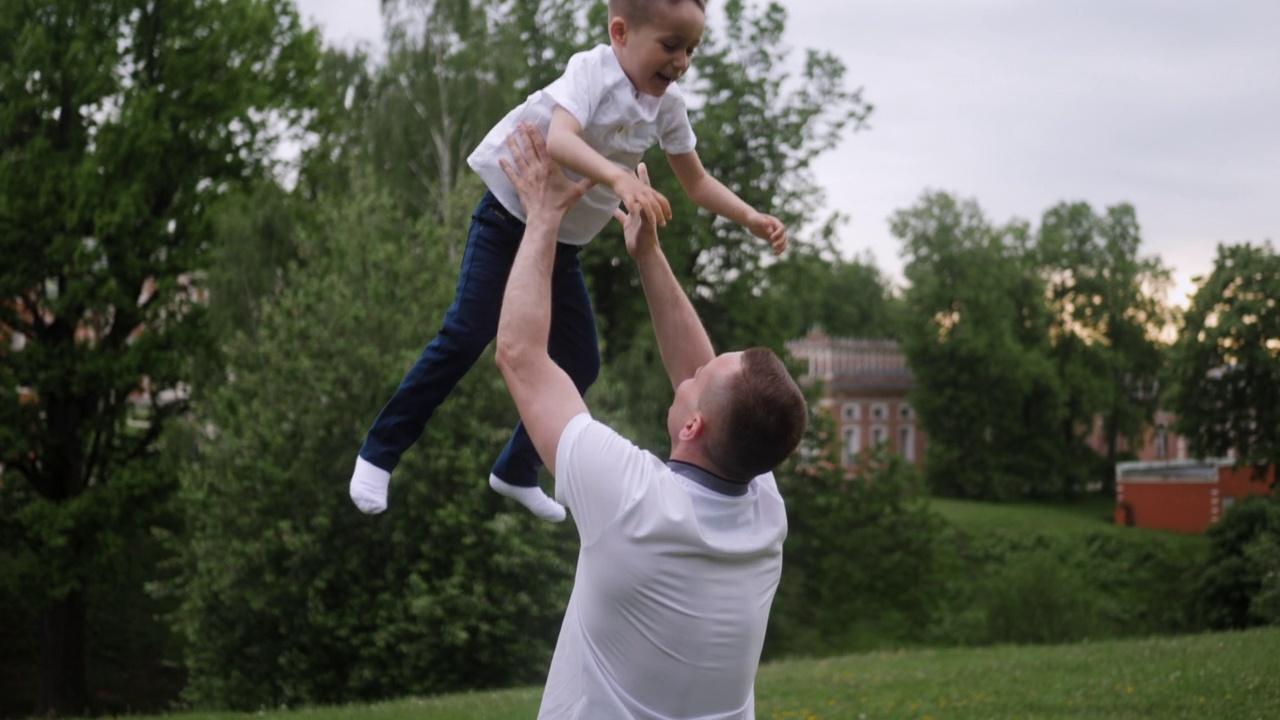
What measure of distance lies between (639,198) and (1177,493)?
53537 mm

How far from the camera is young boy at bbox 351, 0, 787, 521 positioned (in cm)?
394

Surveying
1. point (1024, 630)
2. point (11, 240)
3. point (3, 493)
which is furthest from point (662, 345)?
point (1024, 630)

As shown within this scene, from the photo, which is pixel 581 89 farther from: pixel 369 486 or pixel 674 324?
pixel 369 486

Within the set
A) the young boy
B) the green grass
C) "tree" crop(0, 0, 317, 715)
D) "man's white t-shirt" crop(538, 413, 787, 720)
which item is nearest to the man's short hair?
"man's white t-shirt" crop(538, 413, 787, 720)

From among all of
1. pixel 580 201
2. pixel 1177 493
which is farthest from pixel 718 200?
pixel 1177 493

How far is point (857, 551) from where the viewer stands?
1304 inches

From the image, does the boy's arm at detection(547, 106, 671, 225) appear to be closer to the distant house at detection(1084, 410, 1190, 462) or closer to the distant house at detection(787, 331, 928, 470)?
the distant house at detection(1084, 410, 1190, 462)

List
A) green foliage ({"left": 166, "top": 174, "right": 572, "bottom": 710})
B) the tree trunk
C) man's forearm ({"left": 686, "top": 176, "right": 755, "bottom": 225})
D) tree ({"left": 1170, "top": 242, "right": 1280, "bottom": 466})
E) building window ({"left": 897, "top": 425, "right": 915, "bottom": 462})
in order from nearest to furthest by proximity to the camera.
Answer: man's forearm ({"left": 686, "top": 176, "right": 755, "bottom": 225}) < green foliage ({"left": 166, "top": 174, "right": 572, "bottom": 710}) < the tree trunk < tree ({"left": 1170, "top": 242, "right": 1280, "bottom": 466}) < building window ({"left": 897, "top": 425, "right": 915, "bottom": 462})

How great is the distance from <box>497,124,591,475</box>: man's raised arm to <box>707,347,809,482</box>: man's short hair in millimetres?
351

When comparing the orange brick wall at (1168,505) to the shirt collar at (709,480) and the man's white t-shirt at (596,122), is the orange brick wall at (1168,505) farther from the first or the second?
the shirt collar at (709,480)

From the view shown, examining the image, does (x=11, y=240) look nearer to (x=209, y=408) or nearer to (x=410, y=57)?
(x=209, y=408)

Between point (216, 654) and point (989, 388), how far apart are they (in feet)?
132

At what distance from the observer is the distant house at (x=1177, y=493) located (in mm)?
51656

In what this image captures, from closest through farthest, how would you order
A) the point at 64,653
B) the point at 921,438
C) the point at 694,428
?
the point at 694,428 < the point at 64,653 < the point at 921,438
